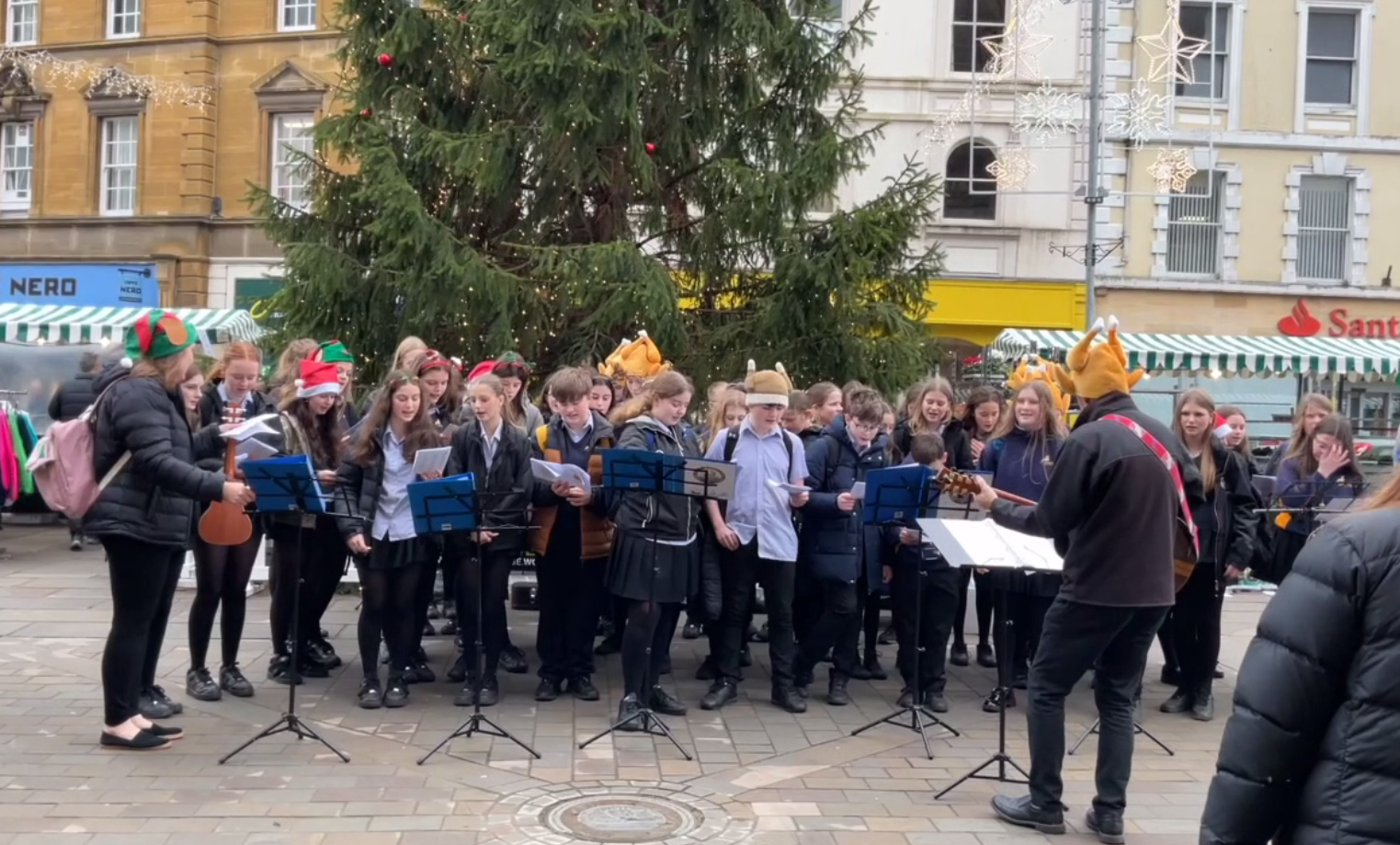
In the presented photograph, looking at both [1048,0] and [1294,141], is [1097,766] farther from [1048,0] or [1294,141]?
[1294,141]

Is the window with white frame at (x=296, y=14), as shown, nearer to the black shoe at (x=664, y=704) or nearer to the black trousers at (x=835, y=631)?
the black trousers at (x=835, y=631)

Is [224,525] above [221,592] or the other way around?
above

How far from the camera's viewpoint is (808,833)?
17.9 ft

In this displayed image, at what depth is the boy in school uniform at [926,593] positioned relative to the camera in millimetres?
7562

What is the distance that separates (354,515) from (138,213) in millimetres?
23744

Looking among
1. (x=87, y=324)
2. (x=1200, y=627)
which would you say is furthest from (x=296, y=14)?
(x=1200, y=627)

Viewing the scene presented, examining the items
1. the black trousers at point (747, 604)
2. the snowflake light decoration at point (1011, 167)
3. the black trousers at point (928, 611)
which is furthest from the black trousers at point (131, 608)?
the snowflake light decoration at point (1011, 167)

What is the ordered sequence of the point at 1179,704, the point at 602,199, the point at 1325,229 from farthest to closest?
the point at 1325,229 → the point at 602,199 → the point at 1179,704

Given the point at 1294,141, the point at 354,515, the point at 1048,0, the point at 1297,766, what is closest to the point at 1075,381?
the point at 1297,766

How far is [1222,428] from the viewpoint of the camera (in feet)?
26.6

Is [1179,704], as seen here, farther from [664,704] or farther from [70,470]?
[70,470]

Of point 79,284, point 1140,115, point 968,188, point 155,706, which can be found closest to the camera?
point 155,706

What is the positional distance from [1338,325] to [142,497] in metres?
24.5

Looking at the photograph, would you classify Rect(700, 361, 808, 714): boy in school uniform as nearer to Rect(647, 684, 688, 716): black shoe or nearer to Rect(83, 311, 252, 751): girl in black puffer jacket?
Rect(647, 684, 688, 716): black shoe
